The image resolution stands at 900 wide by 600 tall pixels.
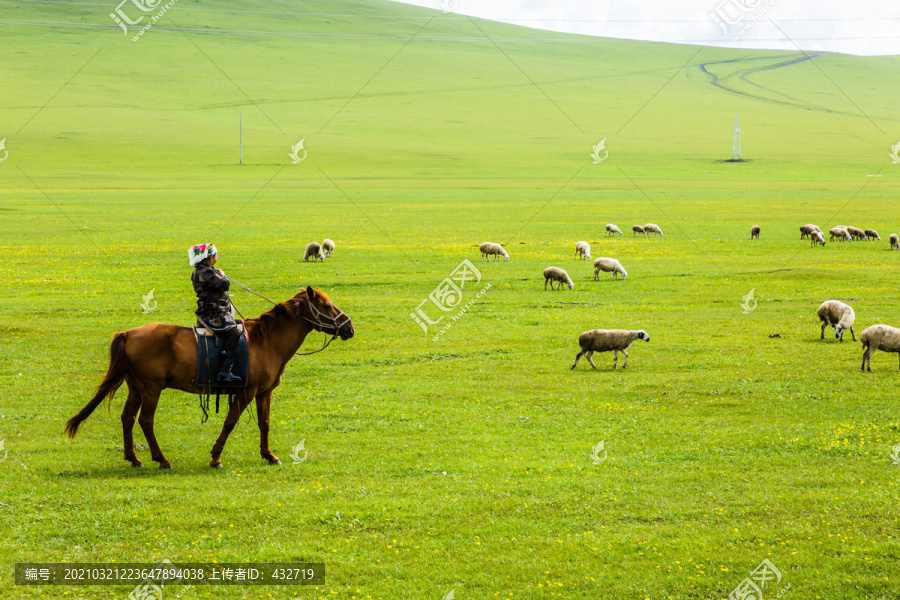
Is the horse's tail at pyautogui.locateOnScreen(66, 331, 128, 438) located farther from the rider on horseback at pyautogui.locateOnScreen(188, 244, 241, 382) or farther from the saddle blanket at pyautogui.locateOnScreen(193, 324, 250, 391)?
the rider on horseback at pyautogui.locateOnScreen(188, 244, 241, 382)

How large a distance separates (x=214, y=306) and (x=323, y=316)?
1.76 m

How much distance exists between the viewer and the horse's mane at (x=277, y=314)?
13594 mm

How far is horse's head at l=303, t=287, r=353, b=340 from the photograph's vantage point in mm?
13594

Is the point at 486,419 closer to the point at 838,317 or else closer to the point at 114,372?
the point at 114,372

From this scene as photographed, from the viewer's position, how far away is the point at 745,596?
9.48 m

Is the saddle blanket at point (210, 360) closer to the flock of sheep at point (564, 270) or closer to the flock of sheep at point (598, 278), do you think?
the flock of sheep at point (598, 278)

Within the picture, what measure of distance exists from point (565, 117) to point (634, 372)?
164371 millimetres

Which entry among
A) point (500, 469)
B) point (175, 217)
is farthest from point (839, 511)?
point (175, 217)

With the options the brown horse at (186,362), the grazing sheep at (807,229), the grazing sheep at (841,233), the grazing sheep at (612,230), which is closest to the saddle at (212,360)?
the brown horse at (186,362)

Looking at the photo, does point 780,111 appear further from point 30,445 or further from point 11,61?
point 30,445

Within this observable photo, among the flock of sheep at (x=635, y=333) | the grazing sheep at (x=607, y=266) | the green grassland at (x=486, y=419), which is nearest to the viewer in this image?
the green grassland at (x=486, y=419)

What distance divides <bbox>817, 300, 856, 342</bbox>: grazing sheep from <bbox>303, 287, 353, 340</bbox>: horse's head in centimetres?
1604

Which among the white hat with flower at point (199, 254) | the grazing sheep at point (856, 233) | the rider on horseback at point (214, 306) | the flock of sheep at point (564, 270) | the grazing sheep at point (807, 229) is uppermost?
the grazing sheep at point (856, 233)

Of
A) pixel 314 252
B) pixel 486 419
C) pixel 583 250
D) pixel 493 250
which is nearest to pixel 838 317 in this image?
pixel 486 419
